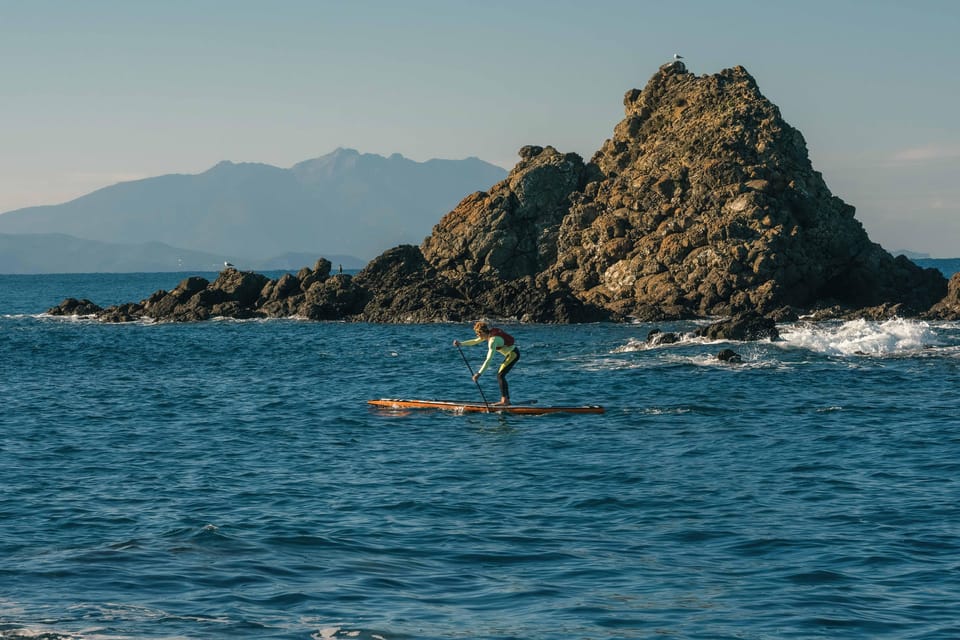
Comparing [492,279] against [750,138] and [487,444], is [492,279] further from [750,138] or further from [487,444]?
[487,444]

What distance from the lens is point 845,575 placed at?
56.9 feet

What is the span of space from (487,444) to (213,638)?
52.3 ft

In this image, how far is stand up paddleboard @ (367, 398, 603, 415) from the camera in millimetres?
35594

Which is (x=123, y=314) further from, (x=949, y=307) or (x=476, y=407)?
(x=476, y=407)

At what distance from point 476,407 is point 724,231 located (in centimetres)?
4532

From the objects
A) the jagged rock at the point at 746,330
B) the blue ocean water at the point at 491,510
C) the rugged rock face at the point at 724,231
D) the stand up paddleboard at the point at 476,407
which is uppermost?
the rugged rock face at the point at 724,231

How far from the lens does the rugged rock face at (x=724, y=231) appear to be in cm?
7588

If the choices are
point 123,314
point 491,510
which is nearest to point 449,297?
point 123,314

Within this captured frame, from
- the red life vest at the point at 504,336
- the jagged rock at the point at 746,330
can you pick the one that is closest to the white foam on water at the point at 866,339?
the jagged rock at the point at 746,330

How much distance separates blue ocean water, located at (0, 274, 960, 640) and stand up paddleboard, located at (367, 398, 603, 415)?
631 mm

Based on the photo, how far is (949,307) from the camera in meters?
73.1

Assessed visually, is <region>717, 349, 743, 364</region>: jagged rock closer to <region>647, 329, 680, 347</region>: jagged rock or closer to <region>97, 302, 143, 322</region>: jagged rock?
<region>647, 329, 680, 347</region>: jagged rock

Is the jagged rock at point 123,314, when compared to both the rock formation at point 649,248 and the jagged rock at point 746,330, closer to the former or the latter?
the rock formation at point 649,248

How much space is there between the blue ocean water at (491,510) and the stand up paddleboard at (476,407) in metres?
0.63
